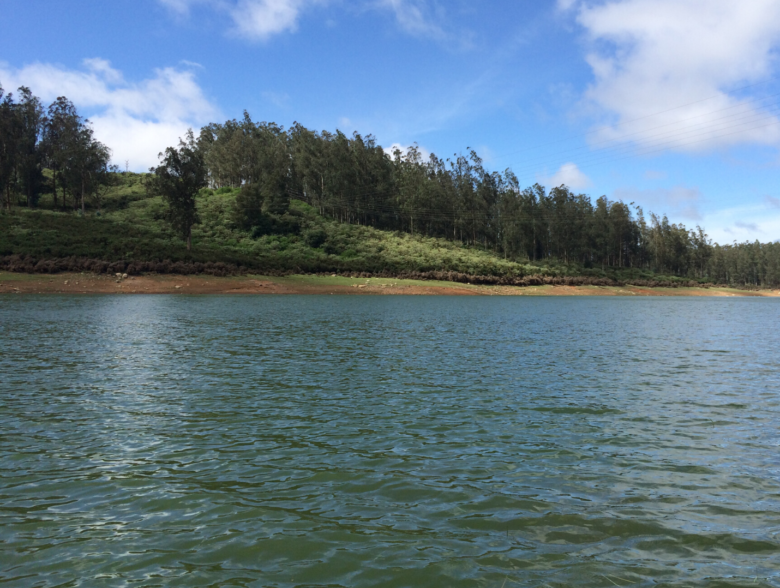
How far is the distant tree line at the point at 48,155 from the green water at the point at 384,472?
101 meters

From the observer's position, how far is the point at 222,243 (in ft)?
326

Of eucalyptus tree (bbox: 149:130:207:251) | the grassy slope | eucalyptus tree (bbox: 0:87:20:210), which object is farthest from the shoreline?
eucalyptus tree (bbox: 0:87:20:210)

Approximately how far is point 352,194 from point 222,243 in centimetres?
4870

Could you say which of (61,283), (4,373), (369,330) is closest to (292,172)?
(61,283)

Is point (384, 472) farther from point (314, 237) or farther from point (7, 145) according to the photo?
point (7, 145)

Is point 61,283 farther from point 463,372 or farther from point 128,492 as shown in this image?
point 128,492

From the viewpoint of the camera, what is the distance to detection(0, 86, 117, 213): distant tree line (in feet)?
333

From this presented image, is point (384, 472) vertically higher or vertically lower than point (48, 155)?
lower

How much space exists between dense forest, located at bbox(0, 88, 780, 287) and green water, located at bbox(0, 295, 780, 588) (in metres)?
92.2

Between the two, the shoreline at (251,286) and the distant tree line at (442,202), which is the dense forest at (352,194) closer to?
the distant tree line at (442,202)

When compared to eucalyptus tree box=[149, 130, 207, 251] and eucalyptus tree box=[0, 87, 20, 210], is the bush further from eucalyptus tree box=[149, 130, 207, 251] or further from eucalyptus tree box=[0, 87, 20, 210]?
eucalyptus tree box=[0, 87, 20, 210]

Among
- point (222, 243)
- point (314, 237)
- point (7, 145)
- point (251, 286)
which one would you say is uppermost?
point (7, 145)

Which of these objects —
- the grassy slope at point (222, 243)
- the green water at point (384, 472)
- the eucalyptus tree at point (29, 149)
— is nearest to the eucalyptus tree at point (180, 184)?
the grassy slope at point (222, 243)

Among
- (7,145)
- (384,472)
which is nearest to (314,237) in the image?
(7,145)
